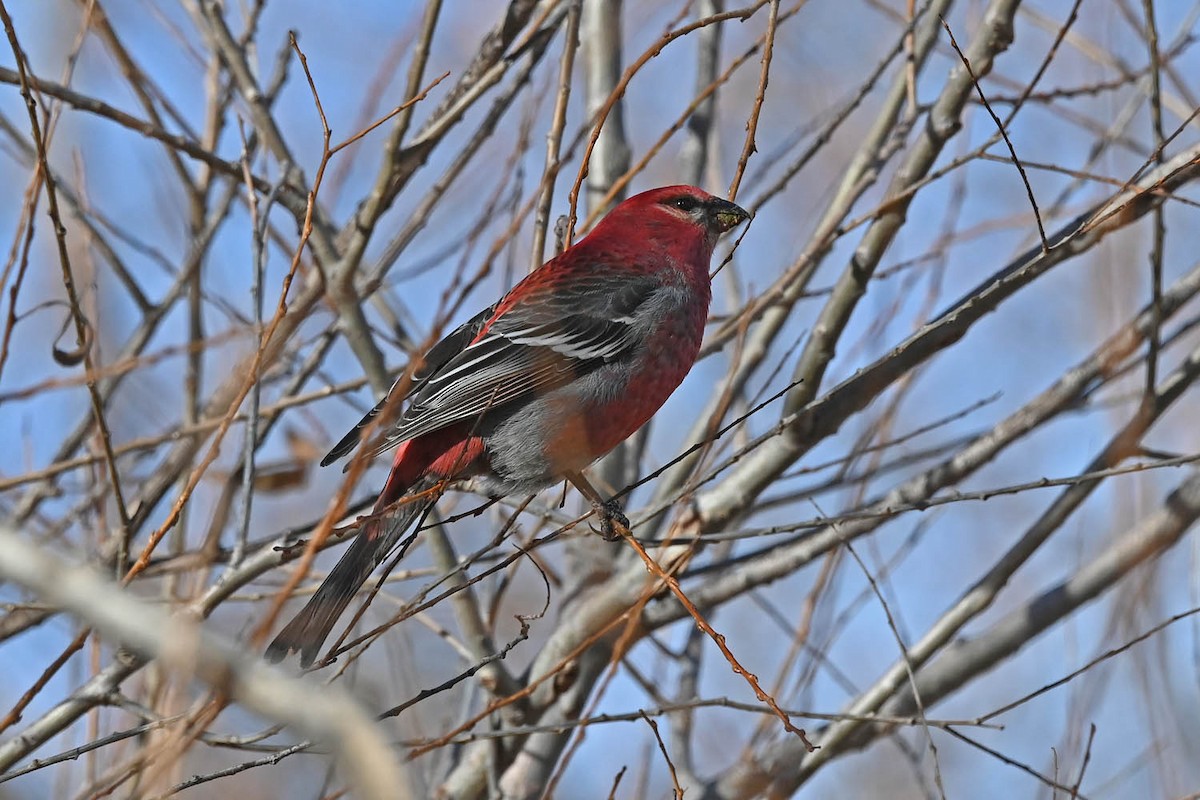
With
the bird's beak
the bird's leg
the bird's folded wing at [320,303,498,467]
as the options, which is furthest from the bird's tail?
the bird's beak

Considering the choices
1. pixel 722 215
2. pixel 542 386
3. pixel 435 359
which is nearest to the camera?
pixel 542 386

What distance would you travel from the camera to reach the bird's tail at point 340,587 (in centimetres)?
279

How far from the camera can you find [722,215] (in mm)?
3537

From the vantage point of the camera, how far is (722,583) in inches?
136

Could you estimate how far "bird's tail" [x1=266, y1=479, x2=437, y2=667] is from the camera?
2.79 metres

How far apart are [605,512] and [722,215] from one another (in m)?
1.12

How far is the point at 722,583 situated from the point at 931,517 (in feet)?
2.10

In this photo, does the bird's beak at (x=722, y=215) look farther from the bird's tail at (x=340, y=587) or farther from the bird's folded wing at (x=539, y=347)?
the bird's tail at (x=340, y=587)

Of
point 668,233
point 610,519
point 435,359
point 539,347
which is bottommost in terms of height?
point 610,519

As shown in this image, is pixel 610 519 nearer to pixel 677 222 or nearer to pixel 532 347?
pixel 532 347

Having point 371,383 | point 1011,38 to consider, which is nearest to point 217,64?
point 371,383

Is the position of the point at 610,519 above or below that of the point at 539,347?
below

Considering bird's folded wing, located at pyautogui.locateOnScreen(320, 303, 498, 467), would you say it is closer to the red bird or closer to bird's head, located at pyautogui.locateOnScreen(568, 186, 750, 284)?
the red bird

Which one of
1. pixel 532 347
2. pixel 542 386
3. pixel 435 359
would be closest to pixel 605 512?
pixel 542 386
